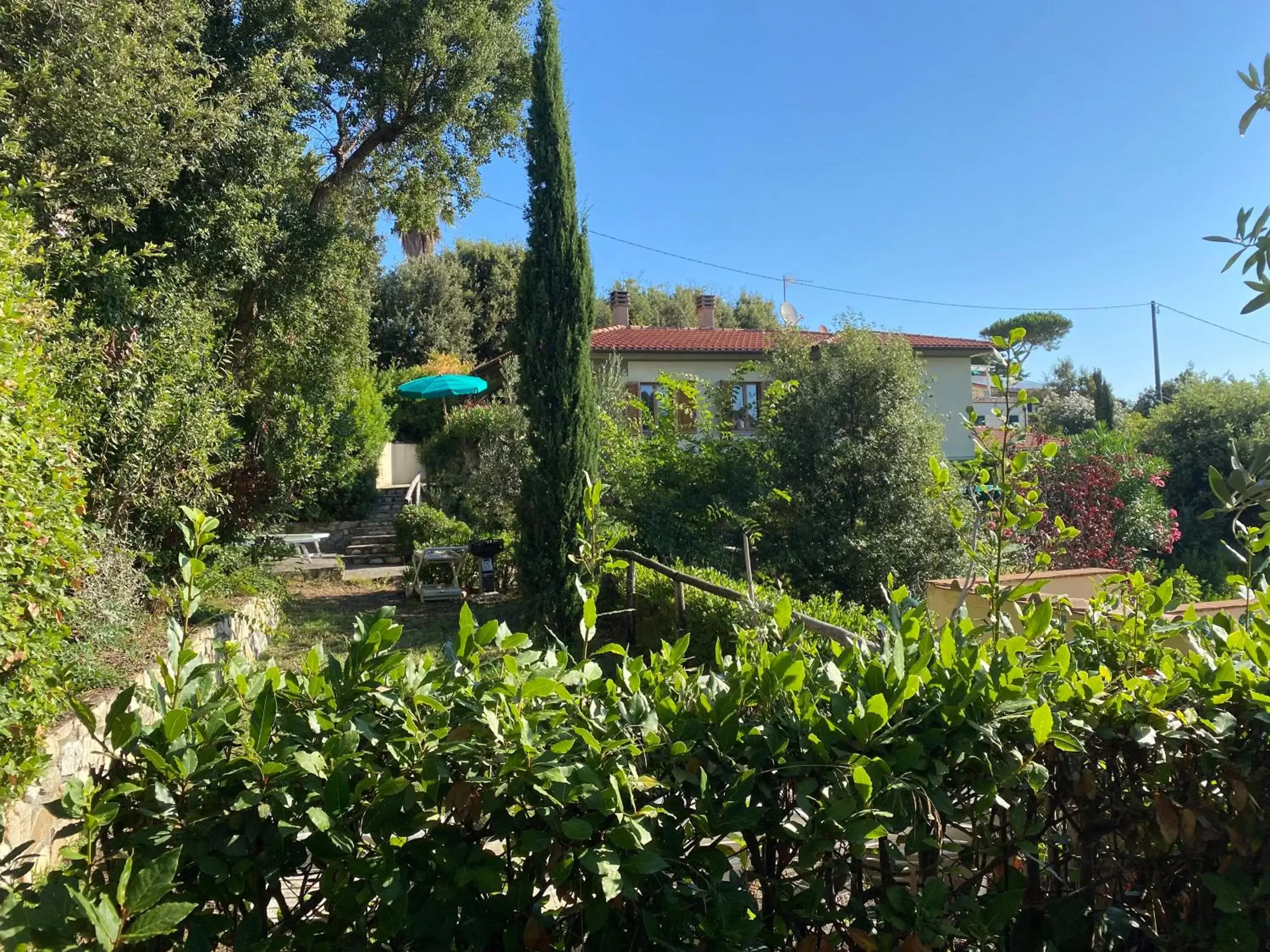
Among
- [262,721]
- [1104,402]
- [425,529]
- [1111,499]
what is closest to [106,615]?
[262,721]

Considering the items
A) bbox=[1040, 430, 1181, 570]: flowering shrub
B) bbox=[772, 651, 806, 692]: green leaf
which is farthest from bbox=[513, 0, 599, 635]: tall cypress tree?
bbox=[772, 651, 806, 692]: green leaf

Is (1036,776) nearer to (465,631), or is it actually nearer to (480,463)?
(465,631)

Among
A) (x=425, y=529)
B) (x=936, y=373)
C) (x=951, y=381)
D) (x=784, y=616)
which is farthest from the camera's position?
(x=951, y=381)

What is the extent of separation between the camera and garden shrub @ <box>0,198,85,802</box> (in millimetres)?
3199

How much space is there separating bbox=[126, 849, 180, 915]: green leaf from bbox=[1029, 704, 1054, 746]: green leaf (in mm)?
1454

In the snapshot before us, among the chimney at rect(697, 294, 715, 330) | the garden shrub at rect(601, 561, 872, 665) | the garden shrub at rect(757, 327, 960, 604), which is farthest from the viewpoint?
the chimney at rect(697, 294, 715, 330)

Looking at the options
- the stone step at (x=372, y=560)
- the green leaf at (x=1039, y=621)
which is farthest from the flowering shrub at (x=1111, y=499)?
the stone step at (x=372, y=560)

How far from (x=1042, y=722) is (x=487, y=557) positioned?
10.3 m

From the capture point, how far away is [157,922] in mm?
1145

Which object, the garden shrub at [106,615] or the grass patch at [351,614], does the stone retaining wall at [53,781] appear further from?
the grass patch at [351,614]

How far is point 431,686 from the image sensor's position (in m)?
1.57

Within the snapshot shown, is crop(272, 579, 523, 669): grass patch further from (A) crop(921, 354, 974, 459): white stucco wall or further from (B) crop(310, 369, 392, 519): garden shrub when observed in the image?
(A) crop(921, 354, 974, 459): white stucco wall

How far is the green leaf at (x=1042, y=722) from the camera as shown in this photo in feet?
4.69

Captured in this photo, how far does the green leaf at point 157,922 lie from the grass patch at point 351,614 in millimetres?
6049
